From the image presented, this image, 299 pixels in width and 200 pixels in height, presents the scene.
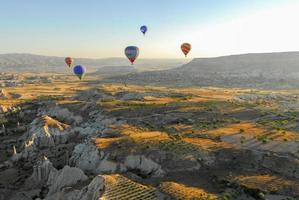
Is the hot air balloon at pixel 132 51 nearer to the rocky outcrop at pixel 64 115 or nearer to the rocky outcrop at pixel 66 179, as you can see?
the rocky outcrop at pixel 64 115

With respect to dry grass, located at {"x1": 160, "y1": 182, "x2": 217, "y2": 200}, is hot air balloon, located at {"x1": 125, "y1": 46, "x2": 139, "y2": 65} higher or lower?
higher

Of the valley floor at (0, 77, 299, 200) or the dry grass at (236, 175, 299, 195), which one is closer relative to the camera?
the dry grass at (236, 175, 299, 195)

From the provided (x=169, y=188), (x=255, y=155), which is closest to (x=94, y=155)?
(x=169, y=188)

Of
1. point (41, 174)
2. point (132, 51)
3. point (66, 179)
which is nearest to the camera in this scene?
point (66, 179)

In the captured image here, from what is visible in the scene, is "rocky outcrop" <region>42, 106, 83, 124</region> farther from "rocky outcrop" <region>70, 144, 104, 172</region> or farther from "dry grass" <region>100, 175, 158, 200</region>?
"dry grass" <region>100, 175, 158, 200</region>

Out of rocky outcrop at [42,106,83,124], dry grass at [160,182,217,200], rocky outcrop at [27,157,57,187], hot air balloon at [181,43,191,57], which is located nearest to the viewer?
dry grass at [160,182,217,200]

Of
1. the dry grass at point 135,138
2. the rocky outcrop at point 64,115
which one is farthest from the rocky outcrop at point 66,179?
the rocky outcrop at point 64,115

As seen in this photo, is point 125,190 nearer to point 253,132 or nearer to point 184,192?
point 184,192

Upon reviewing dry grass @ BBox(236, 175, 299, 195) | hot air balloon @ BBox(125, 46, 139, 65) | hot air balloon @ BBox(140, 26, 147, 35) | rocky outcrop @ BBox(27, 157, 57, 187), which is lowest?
rocky outcrop @ BBox(27, 157, 57, 187)

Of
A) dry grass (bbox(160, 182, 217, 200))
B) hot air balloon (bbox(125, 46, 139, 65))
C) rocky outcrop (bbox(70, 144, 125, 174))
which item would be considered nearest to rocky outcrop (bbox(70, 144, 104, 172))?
rocky outcrop (bbox(70, 144, 125, 174))

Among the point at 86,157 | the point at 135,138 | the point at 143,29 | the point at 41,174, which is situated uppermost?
the point at 143,29

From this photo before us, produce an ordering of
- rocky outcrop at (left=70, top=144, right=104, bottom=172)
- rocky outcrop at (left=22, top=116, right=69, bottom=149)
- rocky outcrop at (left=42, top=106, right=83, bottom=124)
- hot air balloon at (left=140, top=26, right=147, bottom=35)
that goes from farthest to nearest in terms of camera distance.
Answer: hot air balloon at (left=140, top=26, right=147, bottom=35) < rocky outcrop at (left=42, top=106, right=83, bottom=124) < rocky outcrop at (left=22, top=116, right=69, bottom=149) < rocky outcrop at (left=70, top=144, right=104, bottom=172)

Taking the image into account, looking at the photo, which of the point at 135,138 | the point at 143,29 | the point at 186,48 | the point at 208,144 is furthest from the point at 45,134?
the point at 143,29
